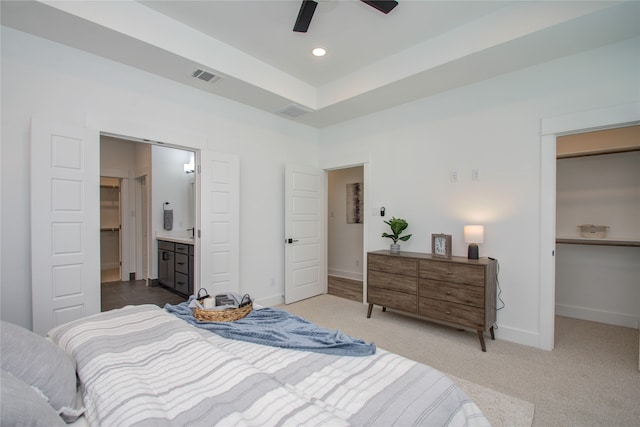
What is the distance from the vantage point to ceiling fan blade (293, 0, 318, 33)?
2201 millimetres

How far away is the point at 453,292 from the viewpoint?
3066mm

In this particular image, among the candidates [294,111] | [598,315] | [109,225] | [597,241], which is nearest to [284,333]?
[294,111]

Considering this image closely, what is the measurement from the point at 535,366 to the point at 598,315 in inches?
72.0

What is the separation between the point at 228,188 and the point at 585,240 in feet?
14.3

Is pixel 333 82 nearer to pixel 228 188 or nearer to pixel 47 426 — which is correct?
pixel 228 188

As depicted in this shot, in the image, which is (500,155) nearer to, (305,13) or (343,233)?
(305,13)

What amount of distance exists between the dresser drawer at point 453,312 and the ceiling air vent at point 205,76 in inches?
133

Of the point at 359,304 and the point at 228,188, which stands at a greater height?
the point at 228,188

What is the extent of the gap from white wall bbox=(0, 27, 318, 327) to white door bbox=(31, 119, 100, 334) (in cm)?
15

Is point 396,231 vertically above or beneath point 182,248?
above

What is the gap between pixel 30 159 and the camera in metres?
2.48

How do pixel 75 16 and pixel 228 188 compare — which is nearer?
pixel 75 16

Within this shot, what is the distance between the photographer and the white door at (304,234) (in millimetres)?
4496

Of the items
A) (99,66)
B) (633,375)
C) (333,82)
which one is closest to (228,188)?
(99,66)
